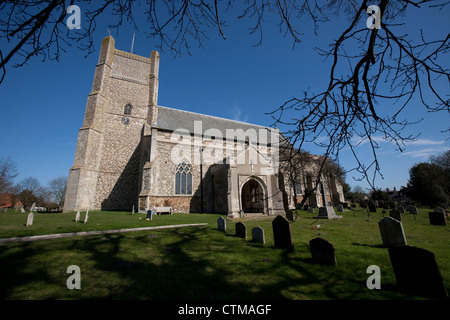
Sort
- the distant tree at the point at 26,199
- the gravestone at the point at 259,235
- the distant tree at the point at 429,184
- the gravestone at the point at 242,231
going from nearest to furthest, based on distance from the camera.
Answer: the gravestone at the point at 259,235 → the gravestone at the point at 242,231 → the distant tree at the point at 429,184 → the distant tree at the point at 26,199

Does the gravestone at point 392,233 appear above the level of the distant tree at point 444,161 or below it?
below

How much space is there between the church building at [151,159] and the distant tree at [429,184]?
13598mm

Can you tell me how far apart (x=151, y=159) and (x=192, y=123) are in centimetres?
735

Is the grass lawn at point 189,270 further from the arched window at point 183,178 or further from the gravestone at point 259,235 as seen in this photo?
the arched window at point 183,178

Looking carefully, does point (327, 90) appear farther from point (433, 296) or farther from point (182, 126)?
point (182, 126)

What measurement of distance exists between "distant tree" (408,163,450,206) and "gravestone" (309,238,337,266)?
87.5ft

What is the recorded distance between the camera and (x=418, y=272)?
307cm

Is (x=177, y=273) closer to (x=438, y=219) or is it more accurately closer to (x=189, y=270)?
(x=189, y=270)

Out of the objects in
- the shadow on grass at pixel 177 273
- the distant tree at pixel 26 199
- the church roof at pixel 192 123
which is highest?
the church roof at pixel 192 123

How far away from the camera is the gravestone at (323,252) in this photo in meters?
4.26

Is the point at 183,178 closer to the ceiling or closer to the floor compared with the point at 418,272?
closer to the ceiling

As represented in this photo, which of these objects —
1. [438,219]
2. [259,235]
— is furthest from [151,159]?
[438,219]

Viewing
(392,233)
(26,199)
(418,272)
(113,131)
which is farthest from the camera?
(26,199)

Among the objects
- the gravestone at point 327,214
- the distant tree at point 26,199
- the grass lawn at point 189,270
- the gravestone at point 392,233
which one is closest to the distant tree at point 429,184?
the gravestone at point 327,214
